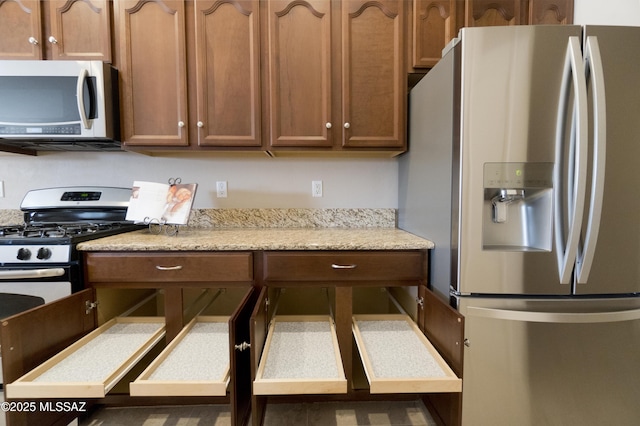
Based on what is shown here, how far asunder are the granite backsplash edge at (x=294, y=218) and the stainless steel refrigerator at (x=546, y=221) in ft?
2.52

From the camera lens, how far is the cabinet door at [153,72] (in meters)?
1.48

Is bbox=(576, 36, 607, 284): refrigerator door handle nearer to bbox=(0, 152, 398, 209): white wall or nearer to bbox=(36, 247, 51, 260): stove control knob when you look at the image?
bbox=(0, 152, 398, 209): white wall

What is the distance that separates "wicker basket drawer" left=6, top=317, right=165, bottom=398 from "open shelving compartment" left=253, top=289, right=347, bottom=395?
0.50 m

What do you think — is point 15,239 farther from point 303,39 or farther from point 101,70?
point 303,39

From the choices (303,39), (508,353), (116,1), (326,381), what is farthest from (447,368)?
(116,1)

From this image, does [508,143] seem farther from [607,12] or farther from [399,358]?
[607,12]

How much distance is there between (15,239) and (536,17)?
2.80 m

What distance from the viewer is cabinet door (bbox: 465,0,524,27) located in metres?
1.54

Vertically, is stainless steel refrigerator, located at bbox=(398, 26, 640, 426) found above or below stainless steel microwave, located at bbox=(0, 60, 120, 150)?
below

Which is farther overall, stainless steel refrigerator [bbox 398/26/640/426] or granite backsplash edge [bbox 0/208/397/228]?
granite backsplash edge [bbox 0/208/397/228]

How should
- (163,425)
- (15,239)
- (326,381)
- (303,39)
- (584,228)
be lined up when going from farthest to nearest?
(303,39) → (163,425) → (15,239) → (584,228) → (326,381)

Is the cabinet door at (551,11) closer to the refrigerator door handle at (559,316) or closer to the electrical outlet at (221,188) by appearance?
the refrigerator door handle at (559,316)

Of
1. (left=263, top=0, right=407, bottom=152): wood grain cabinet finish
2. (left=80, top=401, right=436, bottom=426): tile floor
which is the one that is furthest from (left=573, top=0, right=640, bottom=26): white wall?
(left=80, top=401, right=436, bottom=426): tile floor

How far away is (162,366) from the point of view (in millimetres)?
1059
